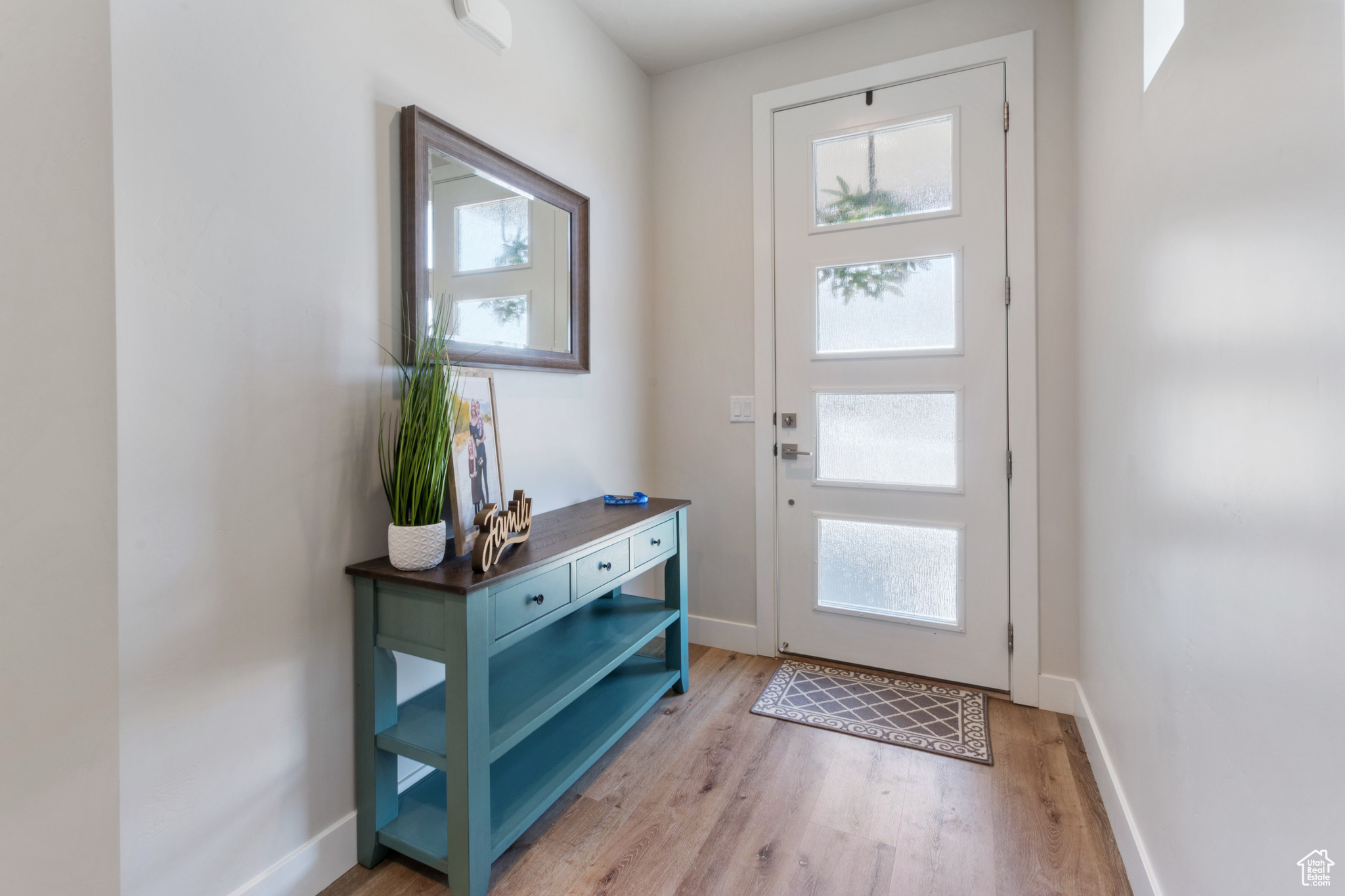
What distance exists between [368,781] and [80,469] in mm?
895

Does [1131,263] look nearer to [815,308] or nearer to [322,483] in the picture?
[815,308]

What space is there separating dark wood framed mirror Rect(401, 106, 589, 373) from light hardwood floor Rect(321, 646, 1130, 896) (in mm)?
1268

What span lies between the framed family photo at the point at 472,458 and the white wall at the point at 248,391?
0.63ft

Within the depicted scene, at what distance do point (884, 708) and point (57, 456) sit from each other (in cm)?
228

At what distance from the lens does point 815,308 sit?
98.6 inches

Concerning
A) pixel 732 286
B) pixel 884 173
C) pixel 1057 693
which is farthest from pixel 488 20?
pixel 1057 693

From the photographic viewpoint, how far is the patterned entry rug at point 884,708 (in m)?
1.98

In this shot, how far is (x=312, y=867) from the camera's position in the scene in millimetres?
1374

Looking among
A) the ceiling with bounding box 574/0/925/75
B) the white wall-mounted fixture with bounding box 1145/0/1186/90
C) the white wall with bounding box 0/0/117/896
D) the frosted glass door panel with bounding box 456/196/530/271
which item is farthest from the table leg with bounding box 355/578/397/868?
the ceiling with bounding box 574/0/925/75

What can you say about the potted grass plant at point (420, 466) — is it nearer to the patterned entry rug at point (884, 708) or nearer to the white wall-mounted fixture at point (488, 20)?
the white wall-mounted fixture at point (488, 20)

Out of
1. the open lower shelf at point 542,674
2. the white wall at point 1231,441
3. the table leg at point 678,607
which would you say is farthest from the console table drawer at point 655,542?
the white wall at point 1231,441

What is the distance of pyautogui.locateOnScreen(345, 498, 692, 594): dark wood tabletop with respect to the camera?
1.35 metres

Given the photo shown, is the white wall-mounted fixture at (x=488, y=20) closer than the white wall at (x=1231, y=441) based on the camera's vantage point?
No

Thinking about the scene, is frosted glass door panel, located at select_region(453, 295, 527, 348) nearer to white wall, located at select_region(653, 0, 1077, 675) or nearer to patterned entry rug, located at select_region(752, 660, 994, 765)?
white wall, located at select_region(653, 0, 1077, 675)
